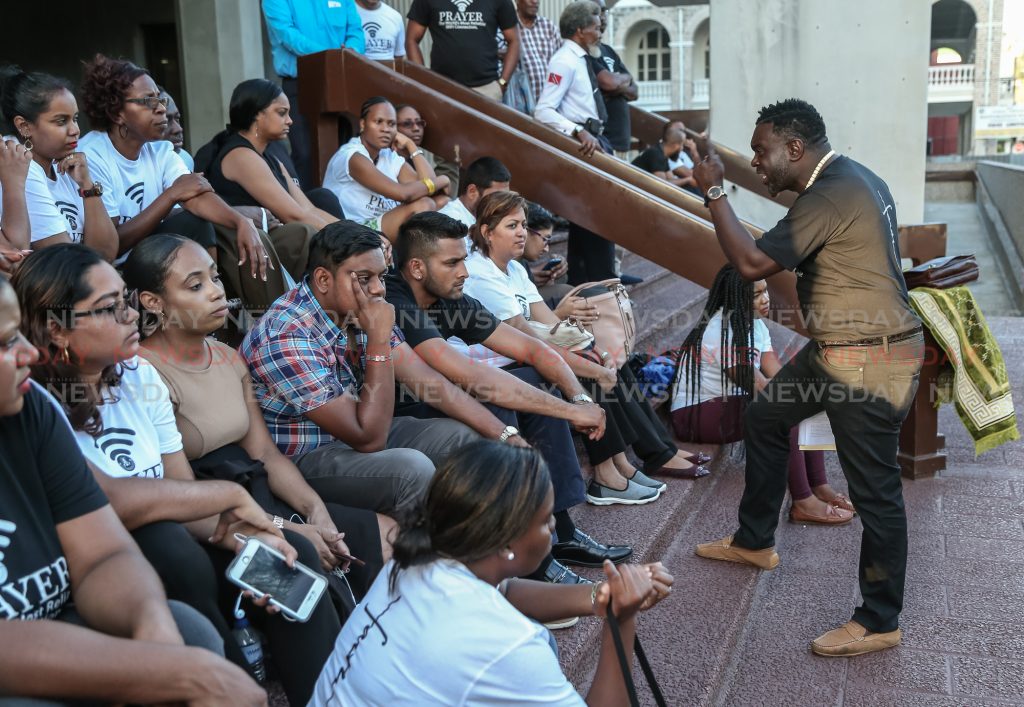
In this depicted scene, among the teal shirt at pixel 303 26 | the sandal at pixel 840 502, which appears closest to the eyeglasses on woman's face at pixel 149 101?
the teal shirt at pixel 303 26

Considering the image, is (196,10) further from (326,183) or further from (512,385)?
(512,385)

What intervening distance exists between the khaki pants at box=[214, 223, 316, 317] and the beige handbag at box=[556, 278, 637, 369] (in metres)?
1.43

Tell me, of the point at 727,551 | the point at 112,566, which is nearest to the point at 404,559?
the point at 112,566

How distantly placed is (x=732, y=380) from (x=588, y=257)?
2.09m

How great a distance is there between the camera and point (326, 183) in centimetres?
555

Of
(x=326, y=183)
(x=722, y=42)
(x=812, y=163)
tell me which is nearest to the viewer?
(x=812, y=163)

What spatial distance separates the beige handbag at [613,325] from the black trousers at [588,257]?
192 centimetres

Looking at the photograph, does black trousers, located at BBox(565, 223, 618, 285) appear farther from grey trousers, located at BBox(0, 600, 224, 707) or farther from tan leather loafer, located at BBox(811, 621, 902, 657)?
grey trousers, located at BBox(0, 600, 224, 707)

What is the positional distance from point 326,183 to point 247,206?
1157 mm

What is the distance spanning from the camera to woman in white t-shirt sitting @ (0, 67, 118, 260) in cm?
357

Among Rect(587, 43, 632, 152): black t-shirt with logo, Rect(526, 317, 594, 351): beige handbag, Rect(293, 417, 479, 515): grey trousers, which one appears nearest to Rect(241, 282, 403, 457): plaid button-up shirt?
Rect(293, 417, 479, 515): grey trousers

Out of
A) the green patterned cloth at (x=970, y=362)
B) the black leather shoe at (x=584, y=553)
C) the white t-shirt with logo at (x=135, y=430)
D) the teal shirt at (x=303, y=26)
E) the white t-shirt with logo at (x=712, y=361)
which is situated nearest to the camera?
the white t-shirt with logo at (x=135, y=430)

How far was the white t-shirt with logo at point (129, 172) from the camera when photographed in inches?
159

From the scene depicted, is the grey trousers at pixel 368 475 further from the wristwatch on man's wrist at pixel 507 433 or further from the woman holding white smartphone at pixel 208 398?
the wristwatch on man's wrist at pixel 507 433
